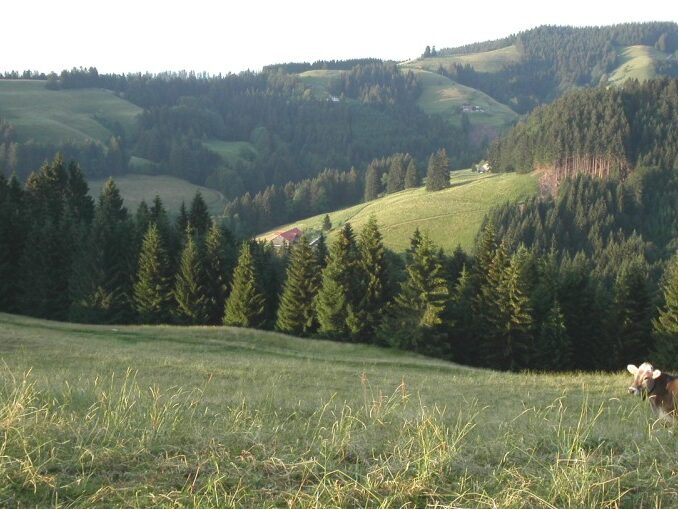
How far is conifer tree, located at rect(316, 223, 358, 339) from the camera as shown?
2271 inches

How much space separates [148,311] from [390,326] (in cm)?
2597

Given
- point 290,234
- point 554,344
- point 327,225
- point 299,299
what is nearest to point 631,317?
point 554,344

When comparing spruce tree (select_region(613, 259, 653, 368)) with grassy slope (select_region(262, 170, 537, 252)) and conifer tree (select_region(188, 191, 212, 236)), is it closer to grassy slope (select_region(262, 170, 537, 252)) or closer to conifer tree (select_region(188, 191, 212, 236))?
conifer tree (select_region(188, 191, 212, 236))

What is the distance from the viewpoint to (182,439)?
7.05m

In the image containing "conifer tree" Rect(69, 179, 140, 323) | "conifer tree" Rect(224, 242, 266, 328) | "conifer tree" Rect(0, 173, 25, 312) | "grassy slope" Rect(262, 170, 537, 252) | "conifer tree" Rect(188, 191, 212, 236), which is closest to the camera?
"conifer tree" Rect(224, 242, 266, 328)

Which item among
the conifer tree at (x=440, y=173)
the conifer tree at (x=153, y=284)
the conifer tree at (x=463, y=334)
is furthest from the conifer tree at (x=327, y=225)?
the conifer tree at (x=463, y=334)

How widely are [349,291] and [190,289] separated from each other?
664 inches

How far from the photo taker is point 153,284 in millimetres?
63531

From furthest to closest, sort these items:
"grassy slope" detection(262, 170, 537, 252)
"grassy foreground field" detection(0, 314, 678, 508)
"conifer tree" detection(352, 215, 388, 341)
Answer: "grassy slope" detection(262, 170, 537, 252) → "conifer tree" detection(352, 215, 388, 341) → "grassy foreground field" detection(0, 314, 678, 508)

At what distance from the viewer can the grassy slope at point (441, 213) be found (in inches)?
6511

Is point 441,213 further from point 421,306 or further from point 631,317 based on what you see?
point 421,306

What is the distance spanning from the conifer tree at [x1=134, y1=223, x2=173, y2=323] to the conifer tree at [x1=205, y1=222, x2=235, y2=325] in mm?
4113

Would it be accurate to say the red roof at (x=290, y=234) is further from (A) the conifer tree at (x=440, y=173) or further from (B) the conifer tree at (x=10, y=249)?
(B) the conifer tree at (x=10, y=249)

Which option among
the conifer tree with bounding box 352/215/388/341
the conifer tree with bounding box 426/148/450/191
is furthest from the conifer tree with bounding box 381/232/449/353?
the conifer tree with bounding box 426/148/450/191
